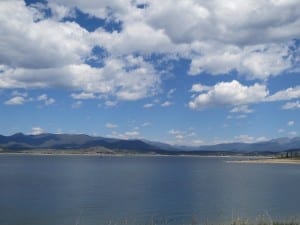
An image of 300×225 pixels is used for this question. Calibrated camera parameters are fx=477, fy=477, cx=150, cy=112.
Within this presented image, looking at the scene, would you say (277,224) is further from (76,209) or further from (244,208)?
(76,209)

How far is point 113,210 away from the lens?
58.6 metres

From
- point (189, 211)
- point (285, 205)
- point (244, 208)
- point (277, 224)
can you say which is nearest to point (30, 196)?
point (189, 211)

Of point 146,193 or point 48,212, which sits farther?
→ point 146,193

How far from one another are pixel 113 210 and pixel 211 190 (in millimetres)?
32113

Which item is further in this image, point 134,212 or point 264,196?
point 264,196

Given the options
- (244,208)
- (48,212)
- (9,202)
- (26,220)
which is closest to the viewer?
(26,220)

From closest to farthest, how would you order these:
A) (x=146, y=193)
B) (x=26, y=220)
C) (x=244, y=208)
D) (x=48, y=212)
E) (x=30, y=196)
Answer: (x=26, y=220) → (x=48, y=212) → (x=244, y=208) → (x=30, y=196) → (x=146, y=193)

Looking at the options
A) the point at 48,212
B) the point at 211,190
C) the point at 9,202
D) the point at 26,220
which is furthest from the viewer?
the point at 211,190

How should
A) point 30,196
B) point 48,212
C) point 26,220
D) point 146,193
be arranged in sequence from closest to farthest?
point 26,220, point 48,212, point 30,196, point 146,193

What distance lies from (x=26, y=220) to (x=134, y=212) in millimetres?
13100

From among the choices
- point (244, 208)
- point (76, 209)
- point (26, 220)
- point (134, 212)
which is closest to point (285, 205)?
point (244, 208)

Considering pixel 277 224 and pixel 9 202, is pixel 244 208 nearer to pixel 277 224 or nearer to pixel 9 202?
pixel 277 224

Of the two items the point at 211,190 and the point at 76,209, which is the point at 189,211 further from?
the point at 211,190

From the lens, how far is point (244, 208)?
6084cm
